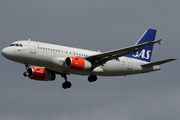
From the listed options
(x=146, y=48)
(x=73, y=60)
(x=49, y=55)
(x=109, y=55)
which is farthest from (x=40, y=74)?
(x=146, y=48)

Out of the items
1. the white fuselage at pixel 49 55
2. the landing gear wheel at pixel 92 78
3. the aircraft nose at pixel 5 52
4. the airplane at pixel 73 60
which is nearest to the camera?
the aircraft nose at pixel 5 52

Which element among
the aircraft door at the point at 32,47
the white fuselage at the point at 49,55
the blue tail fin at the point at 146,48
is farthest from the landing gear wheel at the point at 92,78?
the blue tail fin at the point at 146,48

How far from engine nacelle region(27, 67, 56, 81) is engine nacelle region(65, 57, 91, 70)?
22.8ft

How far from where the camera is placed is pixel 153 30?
216ft

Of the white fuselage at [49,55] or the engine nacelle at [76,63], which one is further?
the engine nacelle at [76,63]

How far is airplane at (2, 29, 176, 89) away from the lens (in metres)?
51.6

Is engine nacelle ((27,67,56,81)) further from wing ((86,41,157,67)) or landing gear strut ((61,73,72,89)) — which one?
wing ((86,41,157,67))

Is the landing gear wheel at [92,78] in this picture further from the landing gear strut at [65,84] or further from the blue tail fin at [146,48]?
the blue tail fin at [146,48]

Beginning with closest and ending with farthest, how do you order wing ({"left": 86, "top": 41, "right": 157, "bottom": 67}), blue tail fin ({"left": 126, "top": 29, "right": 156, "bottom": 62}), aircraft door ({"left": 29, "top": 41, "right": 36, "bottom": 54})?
aircraft door ({"left": 29, "top": 41, "right": 36, "bottom": 54}) < wing ({"left": 86, "top": 41, "right": 157, "bottom": 67}) < blue tail fin ({"left": 126, "top": 29, "right": 156, "bottom": 62})

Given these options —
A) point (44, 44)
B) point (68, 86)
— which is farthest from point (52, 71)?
point (44, 44)

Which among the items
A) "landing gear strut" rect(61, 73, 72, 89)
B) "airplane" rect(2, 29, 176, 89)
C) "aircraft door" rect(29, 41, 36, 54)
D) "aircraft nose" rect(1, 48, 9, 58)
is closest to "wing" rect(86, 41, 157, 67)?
"airplane" rect(2, 29, 176, 89)

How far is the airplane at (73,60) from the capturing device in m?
51.6

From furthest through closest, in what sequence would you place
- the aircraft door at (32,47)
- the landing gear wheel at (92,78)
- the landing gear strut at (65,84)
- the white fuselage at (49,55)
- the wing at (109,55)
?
the landing gear strut at (65,84), the landing gear wheel at (92,78), the wing at (109,55), the aircraft door at (32,47), the white fuselage at (49,55)

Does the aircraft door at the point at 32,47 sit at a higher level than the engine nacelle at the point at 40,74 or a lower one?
higher
